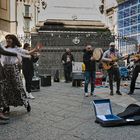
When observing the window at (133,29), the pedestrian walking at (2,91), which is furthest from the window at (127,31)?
the pedestrian walking at (2,91)

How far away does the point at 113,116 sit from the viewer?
7.13 meters

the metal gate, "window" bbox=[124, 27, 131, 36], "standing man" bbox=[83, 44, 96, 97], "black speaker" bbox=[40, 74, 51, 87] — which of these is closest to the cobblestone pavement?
"standing man" bbox=[83, 44, 96, 97]

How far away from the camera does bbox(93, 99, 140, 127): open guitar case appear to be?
6840 mm

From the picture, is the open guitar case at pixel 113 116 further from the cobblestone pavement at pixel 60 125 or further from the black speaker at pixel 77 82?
the black speaker at pixel 77 82

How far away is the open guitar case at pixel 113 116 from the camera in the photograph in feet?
22.4

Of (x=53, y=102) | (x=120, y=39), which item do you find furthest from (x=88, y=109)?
(x=120, y=39)

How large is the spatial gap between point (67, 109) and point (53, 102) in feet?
4.28

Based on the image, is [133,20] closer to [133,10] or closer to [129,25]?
[133,10]

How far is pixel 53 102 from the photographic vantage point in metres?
10.0

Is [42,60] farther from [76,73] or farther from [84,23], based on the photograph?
[76,73]

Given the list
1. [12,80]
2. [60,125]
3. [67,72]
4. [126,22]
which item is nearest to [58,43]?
[67,72]

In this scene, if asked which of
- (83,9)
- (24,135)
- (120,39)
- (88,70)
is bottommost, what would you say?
(24,135)

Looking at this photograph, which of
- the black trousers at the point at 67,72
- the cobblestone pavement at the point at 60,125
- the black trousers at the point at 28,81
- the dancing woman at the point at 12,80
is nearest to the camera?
the cobblestone pavement at the point at 60,125

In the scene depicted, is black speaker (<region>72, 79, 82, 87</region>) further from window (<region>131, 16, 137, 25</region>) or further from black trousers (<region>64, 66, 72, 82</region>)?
window (<region>131, 16, 137, 25</region>)
